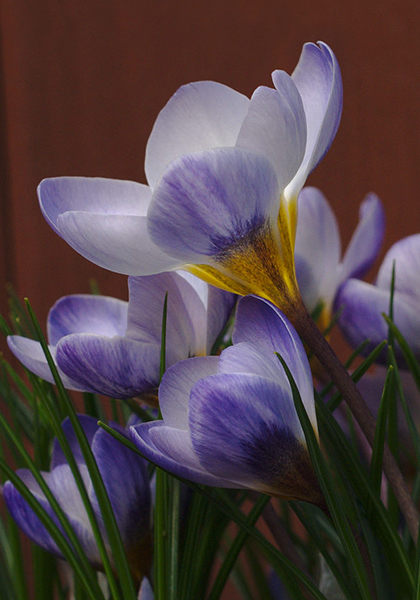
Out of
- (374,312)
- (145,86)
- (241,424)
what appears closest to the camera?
(241,424)

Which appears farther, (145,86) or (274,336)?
(145,86)

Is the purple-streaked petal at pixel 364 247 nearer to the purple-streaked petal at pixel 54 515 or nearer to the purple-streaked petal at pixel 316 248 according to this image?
the purple-streaked petal at pixel 316 248

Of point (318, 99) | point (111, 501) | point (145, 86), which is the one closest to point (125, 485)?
point (111, 501)

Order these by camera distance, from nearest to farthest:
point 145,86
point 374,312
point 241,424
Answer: point 241,424 → point 374,312 → point 145,86

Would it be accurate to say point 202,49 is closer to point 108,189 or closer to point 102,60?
point 102,60

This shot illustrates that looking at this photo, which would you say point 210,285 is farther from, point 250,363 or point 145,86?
point 145,86

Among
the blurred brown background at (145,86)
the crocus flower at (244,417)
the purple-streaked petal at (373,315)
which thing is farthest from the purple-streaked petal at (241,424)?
the blurred brown background at (145,86)
